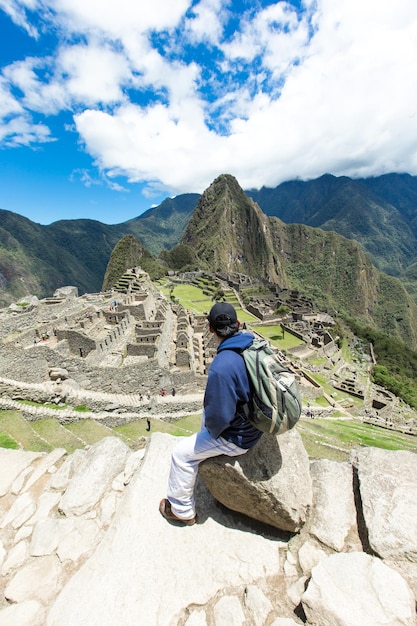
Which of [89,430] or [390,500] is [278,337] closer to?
[89,430]

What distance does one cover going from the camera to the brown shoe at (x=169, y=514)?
358 centimetres

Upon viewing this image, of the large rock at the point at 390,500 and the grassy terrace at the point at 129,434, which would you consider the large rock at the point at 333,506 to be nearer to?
the large rock at the point at 390,500

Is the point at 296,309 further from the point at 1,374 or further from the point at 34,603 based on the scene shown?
the point at 34,603

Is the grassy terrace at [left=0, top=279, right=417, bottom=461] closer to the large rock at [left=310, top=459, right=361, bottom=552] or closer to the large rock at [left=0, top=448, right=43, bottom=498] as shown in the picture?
the large rock at [left=0, top=448, right=43, bottom=498]

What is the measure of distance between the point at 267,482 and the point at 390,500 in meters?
1.39

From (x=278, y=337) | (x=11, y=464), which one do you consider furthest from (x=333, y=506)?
(x=278, y=337)

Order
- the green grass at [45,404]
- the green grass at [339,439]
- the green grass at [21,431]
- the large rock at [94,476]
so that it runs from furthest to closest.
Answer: the green grass at [339,439], the green grass at [45,404], the green grass at [21,431], the large rock at [94,476]

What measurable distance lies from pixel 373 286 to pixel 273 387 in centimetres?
22811

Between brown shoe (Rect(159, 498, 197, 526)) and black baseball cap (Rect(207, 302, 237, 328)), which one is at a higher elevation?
black baseball cap (Rect(207, 302, 237, 328))

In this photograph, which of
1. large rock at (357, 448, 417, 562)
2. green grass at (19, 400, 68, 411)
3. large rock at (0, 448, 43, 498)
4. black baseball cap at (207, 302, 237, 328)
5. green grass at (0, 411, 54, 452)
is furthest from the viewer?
green grass at (19, 400, 68, 411)

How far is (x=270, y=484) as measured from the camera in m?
3.28

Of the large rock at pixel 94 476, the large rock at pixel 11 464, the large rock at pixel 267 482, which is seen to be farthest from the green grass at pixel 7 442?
the large rock at pixel 267 482

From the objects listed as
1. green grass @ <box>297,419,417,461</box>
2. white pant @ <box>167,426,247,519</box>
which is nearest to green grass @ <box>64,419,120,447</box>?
white pant @ <box>167,426,247,519</box>

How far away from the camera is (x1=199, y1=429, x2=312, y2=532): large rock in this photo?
3.28m
